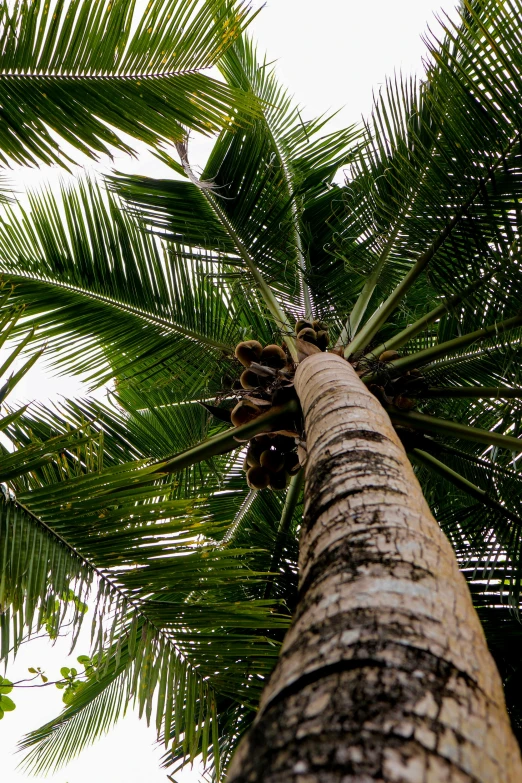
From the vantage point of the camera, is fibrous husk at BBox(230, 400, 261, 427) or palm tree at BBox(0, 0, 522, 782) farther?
fibrous husk at BBox(230, 400, 261, 427)

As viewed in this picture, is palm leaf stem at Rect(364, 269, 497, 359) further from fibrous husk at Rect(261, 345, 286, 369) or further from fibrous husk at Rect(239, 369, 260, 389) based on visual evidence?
fibrous husk at Rect(239, 369, 260, 389)

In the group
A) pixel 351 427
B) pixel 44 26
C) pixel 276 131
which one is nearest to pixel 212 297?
pixel 276 131

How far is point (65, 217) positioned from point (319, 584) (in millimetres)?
3375

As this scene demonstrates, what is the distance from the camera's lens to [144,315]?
12.5ft

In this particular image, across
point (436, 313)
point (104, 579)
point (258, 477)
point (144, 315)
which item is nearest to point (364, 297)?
point (436, 313)

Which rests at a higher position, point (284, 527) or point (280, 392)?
point (280, 392)

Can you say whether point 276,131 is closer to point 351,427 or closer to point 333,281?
point 333,281

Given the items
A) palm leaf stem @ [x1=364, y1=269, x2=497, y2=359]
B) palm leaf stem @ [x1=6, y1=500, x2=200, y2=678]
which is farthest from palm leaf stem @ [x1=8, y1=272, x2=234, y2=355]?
palm leaf stem @ [x1=6, y1=500, x2=200, y2=678]

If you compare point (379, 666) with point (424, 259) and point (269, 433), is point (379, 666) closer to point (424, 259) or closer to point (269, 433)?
point (269, 433)

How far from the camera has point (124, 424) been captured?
11.8 feet

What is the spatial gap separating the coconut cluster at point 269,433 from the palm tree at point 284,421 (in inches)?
0.8

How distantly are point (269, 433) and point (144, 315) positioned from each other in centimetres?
142

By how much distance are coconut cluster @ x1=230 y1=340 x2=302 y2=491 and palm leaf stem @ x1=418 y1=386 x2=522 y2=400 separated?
0.65m

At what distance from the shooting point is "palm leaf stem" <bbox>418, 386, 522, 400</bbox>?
9.36 feet
